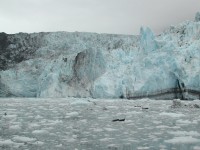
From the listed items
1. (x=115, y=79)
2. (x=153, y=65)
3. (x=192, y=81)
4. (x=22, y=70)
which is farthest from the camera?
(x=22, y=70)

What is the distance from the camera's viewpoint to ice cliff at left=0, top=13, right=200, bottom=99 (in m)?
22.5

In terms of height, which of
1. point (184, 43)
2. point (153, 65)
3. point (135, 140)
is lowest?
point (135, 140)

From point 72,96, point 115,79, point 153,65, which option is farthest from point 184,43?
A: point 72,96

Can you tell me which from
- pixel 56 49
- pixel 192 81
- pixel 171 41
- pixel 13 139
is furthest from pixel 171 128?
pixel 56 49

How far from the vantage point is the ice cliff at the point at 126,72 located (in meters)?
22.5

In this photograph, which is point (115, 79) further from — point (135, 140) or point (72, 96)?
point (135, 140)

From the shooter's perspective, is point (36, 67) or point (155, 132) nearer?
point (155, 132)

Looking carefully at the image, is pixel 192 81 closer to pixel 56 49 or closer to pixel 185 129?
pixel 185 129

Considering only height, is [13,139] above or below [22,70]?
below

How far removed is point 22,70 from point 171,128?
86.6ft

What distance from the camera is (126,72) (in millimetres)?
24609

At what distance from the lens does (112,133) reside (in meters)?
6.93

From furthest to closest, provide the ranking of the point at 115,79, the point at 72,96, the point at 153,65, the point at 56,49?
the point at 56,49 < the point at 72,96 < the point at 115,79 < the point at 153,65

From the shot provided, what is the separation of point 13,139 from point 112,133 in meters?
1.86
